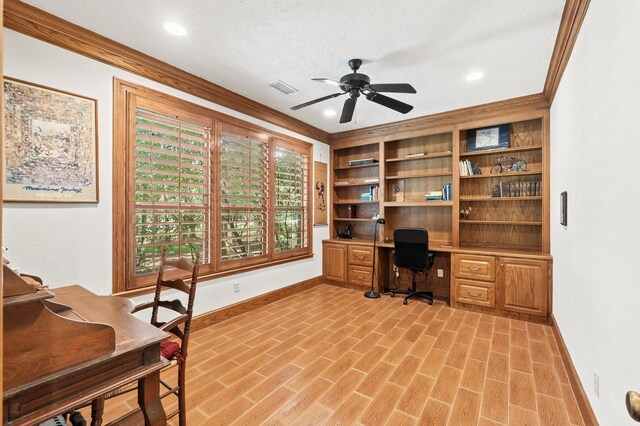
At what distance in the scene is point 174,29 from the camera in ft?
7.70

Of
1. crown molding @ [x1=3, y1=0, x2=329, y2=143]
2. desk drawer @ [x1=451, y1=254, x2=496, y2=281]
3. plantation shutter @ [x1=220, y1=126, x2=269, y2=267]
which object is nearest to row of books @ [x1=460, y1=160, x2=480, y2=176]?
desk drawer @ [x1=451, y1=254, x2=496, y2=281]

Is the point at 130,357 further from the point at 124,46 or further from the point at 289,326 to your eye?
the point at 124,46

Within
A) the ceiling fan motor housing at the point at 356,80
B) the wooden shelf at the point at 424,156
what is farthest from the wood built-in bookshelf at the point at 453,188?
the ceiling fan motor housing at the point at 356,80

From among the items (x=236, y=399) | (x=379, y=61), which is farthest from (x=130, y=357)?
(x=379, y=61)

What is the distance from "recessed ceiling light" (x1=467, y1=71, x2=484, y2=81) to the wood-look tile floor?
2.74 meters

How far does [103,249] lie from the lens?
2537 mm

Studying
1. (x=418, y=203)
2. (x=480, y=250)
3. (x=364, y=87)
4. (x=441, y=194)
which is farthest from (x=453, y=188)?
(x=364, y=87)

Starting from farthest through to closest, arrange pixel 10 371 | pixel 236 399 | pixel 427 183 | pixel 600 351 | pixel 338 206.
A: pixel 338 206
pixel 427 183
pixel 236 399
pixel 600 351
pixel 10 371

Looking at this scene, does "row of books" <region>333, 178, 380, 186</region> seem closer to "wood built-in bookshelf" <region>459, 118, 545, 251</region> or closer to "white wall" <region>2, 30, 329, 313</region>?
"wood built-in bookshelf" <region>459, 118, 545, 251</region>

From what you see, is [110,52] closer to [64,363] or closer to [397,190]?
[64,363]

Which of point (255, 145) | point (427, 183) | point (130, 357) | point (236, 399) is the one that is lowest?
point (236, 399)

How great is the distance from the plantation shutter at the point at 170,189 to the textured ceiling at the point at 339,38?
0.65 metres

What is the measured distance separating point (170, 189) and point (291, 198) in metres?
1.94

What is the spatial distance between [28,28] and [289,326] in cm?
340
